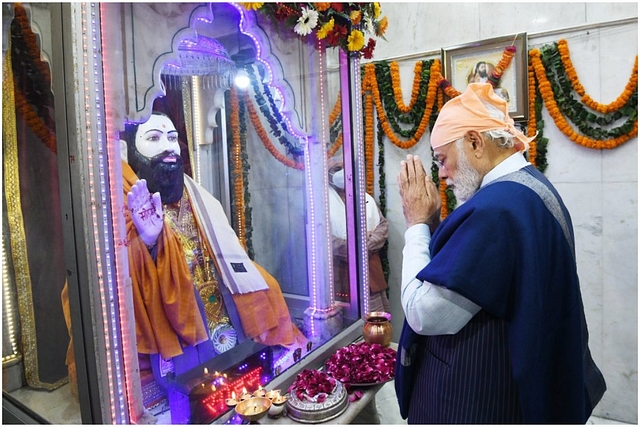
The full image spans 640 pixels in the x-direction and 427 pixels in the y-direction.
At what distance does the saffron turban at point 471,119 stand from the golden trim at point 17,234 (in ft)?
4.79

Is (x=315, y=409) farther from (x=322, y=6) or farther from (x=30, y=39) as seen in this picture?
(x=322, y=6)

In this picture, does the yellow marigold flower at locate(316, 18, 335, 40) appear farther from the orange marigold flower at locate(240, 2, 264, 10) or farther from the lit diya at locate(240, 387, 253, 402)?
the lit diya at locate(240, 387, 253, 402)

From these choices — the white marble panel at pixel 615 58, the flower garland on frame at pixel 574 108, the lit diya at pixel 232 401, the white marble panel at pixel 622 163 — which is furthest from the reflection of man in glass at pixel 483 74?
the lit diya at pixel 232 401

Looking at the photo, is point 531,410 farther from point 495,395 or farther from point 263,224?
point 263,224

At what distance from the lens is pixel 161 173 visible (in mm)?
1702

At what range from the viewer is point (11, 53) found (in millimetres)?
1481

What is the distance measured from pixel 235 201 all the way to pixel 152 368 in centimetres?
81

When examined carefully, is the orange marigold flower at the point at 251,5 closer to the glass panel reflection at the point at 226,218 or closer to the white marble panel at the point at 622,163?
the glass panel reflection at the point at 226,218

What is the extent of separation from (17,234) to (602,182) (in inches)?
138

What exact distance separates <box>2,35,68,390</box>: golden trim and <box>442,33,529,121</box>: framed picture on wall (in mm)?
3047

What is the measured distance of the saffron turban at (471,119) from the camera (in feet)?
4.71

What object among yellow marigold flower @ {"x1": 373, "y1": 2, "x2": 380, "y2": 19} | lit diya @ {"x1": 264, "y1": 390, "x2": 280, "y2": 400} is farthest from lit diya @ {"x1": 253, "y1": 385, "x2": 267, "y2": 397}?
yellow marigold flower @ {"x1": 373, "y1": 2, "x2": 380, "y2": 19}

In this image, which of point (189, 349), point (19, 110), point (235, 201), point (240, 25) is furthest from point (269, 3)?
point (189, 349)

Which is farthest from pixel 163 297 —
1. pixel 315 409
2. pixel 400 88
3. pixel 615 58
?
pixel 615 58
